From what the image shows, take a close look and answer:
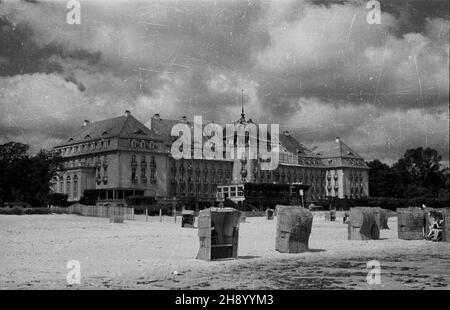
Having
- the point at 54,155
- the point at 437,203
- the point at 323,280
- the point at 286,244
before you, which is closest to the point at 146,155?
the point at 54,155

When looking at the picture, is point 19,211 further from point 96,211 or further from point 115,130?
point 115,130

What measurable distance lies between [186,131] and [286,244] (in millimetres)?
88379

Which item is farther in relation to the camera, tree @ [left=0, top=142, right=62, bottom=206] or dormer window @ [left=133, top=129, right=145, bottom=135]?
dormer window @ [left=133, top=129, right=145, bottom=135]

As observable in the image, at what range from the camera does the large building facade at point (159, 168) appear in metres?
88.1

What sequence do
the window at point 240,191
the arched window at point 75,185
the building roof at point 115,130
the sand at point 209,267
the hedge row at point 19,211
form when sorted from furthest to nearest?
the window at point 240,191 < the arched window at point 75,185 < the building roof at point 115,130 < the hedge row at point 19,211 < the sand at point 209,267

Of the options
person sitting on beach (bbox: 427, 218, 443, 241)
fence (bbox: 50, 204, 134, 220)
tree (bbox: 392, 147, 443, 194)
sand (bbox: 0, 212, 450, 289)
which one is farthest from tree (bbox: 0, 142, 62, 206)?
tree (bbox: 392, 147, 443, 194)

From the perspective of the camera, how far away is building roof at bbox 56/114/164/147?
8931cm

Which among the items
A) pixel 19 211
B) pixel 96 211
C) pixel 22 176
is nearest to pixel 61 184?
pixel 22 176

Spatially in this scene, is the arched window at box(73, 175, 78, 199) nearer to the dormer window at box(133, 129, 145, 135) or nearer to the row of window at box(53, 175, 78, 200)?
the row of window at box(53, 175, 78, 200)

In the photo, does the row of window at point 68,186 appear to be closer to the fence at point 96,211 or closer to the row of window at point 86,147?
the row of window at point 86,147

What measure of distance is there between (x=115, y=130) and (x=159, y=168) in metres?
9.63

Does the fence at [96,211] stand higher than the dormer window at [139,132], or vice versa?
the dormer window at [139,132]

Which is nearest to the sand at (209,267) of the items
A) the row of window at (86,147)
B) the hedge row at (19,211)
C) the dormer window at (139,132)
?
the hedge row at (19,211)
